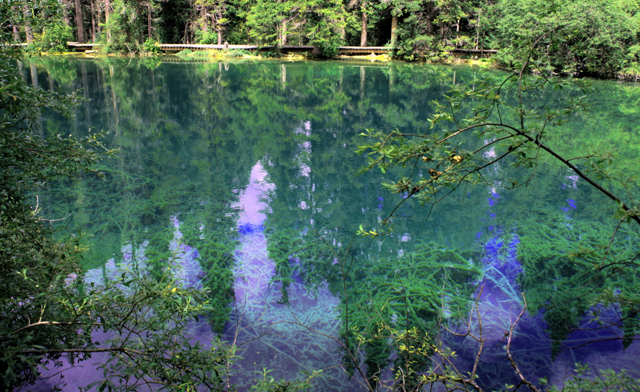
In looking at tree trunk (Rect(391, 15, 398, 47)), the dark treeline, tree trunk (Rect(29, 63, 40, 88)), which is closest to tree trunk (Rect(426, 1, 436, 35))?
the dark treeline

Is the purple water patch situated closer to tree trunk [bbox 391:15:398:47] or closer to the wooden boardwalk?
tree trunk [bbox 391:15:398:47]

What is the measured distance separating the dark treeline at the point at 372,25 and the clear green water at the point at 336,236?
10464 millimetres

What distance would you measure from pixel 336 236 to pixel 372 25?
31.8 m

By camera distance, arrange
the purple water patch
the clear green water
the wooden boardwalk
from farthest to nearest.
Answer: the wooden boardwalk → the clear green water → the purple water patch

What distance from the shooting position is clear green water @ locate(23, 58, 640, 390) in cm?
415

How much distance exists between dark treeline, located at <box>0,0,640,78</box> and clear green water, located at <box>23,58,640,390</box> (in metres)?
10.5

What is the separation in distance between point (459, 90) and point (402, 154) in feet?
1.50

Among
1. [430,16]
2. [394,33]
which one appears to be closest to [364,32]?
[394,33]

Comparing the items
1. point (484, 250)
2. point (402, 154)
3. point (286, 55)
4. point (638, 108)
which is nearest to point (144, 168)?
point (484, 250)

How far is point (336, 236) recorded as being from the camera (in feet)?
20.9

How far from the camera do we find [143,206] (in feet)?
23.5

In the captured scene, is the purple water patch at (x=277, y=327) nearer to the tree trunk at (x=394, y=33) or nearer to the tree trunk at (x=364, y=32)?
the tree trunk at (x=394, y=33)

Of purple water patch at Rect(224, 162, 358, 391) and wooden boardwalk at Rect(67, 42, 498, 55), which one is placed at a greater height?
wooden boardwalk at Rect(67, 42, 498, 55)

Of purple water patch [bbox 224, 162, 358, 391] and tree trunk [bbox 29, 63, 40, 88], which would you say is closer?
purple water patch [bbox 224, 162, 358, 391]
